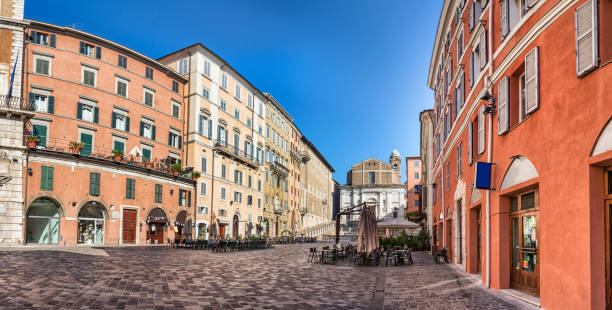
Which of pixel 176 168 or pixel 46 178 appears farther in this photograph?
pixel 176 168

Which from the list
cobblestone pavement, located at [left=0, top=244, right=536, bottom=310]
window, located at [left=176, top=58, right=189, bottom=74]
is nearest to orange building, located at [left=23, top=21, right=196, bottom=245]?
window, located at [left=176, top=58, right=189, bottom=74]

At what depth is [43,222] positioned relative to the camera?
28.0 m

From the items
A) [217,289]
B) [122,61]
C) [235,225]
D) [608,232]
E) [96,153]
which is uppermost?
[122,61]

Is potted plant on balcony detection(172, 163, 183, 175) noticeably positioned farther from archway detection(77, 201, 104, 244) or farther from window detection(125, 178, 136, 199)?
archway detection(77, 201, 104, 244)

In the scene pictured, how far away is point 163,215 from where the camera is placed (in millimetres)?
36250

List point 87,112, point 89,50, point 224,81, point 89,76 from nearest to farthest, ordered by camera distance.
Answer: point 87,112, point 89,76, point 89,50, point 224,81

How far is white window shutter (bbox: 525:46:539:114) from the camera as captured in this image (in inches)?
334

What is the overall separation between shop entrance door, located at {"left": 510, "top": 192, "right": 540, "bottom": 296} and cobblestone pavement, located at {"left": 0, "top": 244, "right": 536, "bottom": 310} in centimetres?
64

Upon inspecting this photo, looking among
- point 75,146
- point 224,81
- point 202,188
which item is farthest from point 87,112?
point 224,81

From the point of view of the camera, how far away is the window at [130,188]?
32.7m

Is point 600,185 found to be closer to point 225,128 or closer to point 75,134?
point 75,134

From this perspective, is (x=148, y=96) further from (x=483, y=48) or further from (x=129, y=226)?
(x=483, y=48)

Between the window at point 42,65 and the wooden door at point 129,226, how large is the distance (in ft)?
34.7

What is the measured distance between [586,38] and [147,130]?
3391 centimetres
